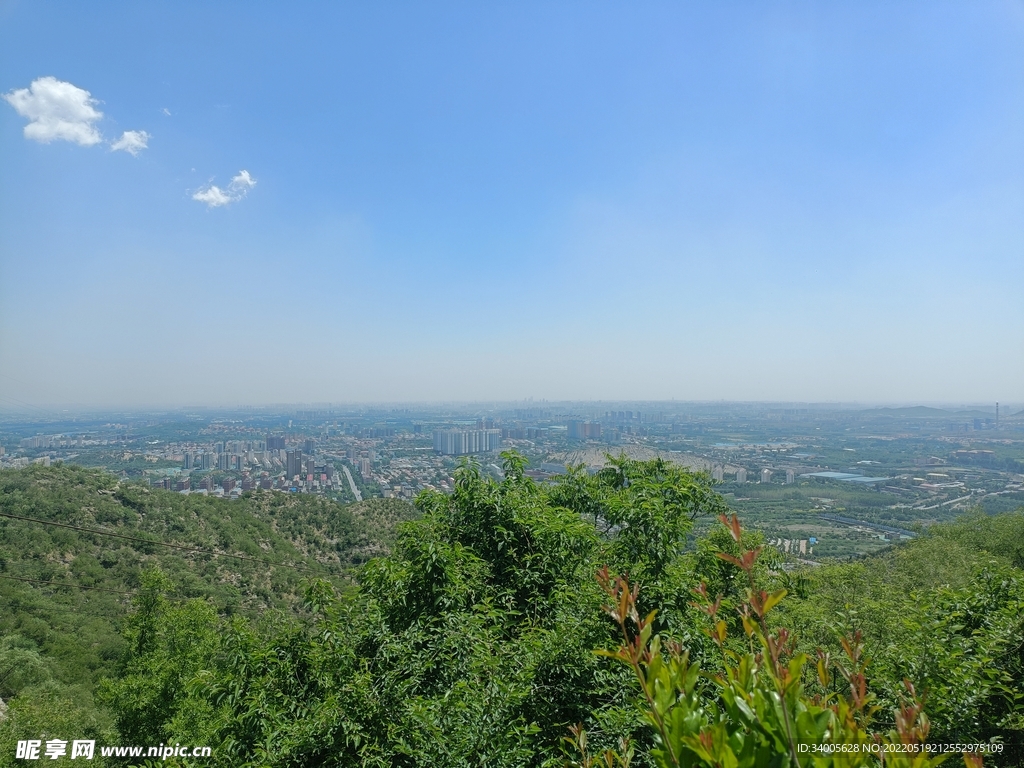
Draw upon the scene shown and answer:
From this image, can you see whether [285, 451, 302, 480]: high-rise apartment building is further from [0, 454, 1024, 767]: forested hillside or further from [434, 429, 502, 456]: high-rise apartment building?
[0, 454, 1024, 767]: forested hillside

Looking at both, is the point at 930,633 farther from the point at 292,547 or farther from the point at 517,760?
the point at 292,547

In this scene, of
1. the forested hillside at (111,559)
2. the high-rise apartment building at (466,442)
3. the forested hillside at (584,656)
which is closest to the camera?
the forested hillside at (584,656)

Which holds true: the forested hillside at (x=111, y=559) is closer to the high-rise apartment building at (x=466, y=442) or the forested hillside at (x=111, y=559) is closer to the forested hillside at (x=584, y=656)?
the forested hillside at (x=584, y=656)

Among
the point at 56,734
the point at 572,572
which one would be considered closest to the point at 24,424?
the point at 56,734

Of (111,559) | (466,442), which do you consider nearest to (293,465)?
(466,442)

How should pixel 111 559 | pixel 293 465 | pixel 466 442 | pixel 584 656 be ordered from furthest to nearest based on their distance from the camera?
1. pixel 466 442
2. pixel 293 465
3. pixel 111 559
4. pixel 584 656

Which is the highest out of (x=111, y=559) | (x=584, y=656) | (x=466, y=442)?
(x=584, y=656)

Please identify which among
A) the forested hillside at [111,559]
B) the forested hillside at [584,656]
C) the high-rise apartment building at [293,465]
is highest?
the forested hillside at [584,656]

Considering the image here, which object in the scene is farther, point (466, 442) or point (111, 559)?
point (466, 442)

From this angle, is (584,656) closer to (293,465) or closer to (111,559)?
(111,559)

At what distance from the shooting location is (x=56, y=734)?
11.0 meters

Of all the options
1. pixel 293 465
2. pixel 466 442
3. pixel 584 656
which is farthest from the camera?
pixel 466 442

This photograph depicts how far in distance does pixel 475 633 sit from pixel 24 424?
408 feet

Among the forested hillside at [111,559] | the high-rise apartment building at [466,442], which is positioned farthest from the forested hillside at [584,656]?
the high-rise apartment building at [466,442]
